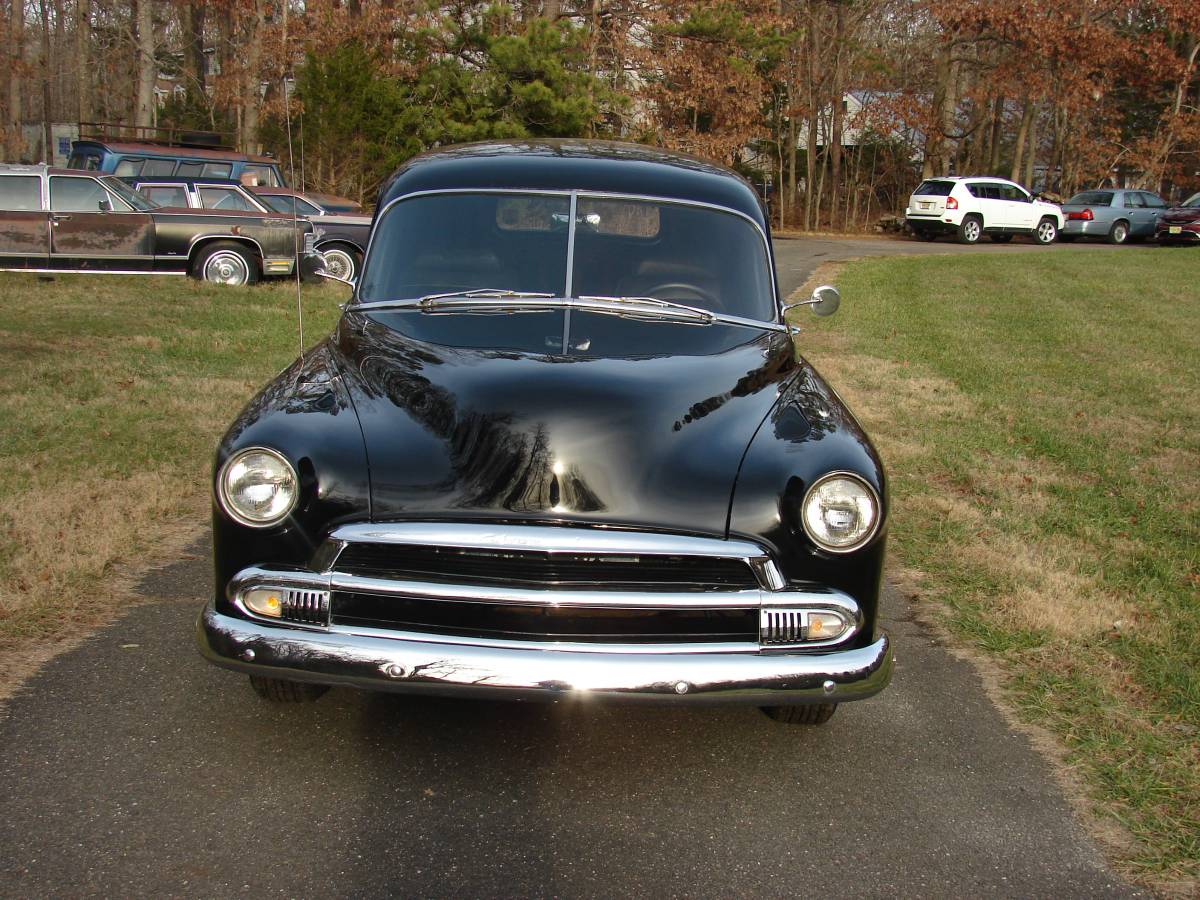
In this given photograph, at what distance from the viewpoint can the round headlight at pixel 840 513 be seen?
3.22 m

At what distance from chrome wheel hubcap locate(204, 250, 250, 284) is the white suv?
804 inches

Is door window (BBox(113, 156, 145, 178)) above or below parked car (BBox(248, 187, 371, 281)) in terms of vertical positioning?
above

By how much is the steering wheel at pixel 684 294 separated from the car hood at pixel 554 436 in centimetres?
79

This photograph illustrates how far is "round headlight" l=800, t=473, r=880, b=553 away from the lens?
3223 millimetres

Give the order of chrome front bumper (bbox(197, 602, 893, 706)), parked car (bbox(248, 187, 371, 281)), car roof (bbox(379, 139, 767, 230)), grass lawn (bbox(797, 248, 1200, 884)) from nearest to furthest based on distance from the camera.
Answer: chrome front bumper (bbox(197, 602, 893, 706))
grass lawn (bbox(797, 248, 1200, 884))
car roof (bbox(379, 139, 767, 230))
parked car (bbox(248, 187, 371, 281))

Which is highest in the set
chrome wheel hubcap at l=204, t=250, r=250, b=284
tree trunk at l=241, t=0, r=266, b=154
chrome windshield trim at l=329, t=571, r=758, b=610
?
tree trunk at l=241, t=0, r=266, b=154

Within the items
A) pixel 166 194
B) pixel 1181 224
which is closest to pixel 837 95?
pixel 1181 224

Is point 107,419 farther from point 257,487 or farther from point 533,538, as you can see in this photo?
point 533,538

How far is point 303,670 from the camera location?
3.12 m

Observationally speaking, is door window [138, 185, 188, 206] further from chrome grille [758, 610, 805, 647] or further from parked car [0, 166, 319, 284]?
chrome grille [758, 610, 805, 647]

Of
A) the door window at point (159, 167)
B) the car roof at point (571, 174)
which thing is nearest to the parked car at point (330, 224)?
the door window at point (159, 167)

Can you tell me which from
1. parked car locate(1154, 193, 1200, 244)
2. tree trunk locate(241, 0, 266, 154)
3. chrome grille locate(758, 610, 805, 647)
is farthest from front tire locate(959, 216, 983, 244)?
Result: chrome grille locate(758, 610, 805, 647)

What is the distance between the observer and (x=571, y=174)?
15.8ft

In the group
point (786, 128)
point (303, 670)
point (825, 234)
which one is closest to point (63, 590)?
point (303, 670)
